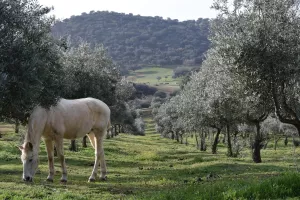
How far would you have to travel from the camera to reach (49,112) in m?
20.9

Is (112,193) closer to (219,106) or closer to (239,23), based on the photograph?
(239,23)

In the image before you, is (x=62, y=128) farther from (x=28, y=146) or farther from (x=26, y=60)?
(x=26, y=60)

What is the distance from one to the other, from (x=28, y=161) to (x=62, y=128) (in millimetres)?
3011

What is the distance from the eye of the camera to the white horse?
62.7 feet

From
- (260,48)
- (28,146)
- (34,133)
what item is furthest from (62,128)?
(260,48)

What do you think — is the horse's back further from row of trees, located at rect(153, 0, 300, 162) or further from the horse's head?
row of trees, located at rect(153, 0, 300, 162)

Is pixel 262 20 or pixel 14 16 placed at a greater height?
pixel 262 20

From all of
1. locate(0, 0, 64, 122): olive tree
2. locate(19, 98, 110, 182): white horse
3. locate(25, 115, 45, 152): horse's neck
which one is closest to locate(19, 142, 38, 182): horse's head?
locate(19, 98, 110, 182): white horse

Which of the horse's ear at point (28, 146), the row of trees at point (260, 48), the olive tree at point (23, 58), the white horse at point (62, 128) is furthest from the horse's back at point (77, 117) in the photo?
the row of trees at point (260, 48)

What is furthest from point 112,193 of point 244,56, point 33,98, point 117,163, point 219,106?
point 219,106

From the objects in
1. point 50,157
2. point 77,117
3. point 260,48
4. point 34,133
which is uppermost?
point 260,48

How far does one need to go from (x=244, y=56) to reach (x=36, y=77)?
490 inches

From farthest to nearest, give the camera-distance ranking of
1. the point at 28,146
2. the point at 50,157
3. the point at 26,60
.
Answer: the point at 50,157 < the point at 28,146 < the point at 26,60

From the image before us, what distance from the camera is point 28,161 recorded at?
18.9 metres
